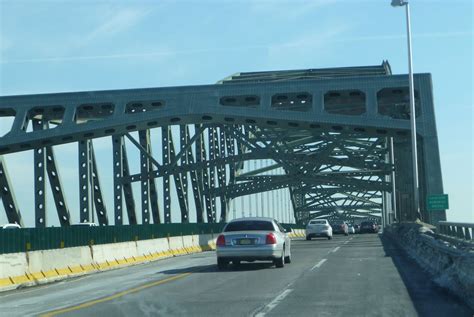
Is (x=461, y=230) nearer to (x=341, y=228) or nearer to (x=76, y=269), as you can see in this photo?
(x=76, y=269)

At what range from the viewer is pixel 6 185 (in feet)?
164

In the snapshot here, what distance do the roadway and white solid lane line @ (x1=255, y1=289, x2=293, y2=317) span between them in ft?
0.05

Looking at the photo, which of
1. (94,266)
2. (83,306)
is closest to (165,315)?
(83,306)

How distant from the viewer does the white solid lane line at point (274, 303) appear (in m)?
12.1

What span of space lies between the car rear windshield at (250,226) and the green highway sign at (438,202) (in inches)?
571

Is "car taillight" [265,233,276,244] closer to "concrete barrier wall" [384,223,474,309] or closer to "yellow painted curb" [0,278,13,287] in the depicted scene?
"concrete barrier wall" [384,223,474,309]

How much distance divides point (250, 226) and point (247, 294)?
8522 millimetres

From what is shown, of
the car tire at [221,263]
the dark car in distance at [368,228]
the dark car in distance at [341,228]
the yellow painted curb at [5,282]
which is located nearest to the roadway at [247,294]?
the car tire at [221,263]

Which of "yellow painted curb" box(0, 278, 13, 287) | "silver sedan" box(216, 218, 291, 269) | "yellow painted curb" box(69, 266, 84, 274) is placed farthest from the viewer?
"yellow painted curb" box(69, 266, 84, 274)

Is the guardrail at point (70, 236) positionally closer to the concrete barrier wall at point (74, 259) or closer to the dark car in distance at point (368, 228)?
the concrete barrier wall at point (74, 259)

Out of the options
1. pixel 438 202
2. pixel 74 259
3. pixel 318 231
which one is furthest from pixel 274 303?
pixel 318 231

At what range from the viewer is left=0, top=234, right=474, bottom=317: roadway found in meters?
12.5

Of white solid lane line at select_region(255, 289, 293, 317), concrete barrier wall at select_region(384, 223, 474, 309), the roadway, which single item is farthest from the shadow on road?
white solid lane line at select_region(255, 289, 293, 317)

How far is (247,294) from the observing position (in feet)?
49.6
